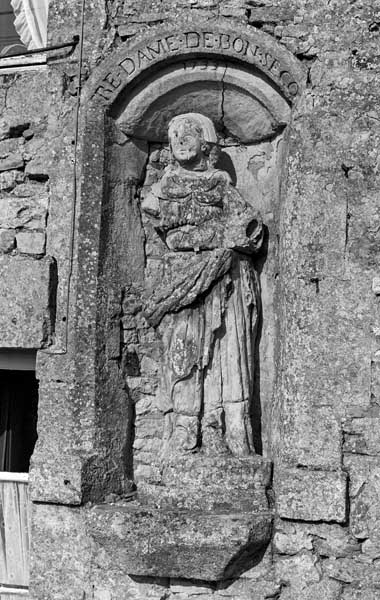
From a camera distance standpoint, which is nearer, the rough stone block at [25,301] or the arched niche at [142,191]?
the arched niche at [142,191]

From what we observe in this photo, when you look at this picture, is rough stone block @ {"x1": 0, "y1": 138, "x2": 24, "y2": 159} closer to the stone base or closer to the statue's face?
the statue's face

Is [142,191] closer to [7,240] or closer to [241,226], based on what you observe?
[241,226]

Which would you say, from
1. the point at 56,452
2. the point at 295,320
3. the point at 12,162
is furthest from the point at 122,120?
the point at 56,452

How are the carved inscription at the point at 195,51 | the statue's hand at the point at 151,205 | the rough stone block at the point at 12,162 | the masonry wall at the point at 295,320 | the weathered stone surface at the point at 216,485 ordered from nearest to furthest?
the masonry wall at the point at 295,320
the weathered stone surface at the point at 216,485
the carved inscription at the point at 195,51
the statue's hand at the point at 151,205
the rough stone block at the point at 12,162

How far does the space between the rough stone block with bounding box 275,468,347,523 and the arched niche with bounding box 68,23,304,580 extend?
0.17 meters

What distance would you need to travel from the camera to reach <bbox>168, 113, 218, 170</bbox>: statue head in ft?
17.5

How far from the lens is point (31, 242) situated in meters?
5.47

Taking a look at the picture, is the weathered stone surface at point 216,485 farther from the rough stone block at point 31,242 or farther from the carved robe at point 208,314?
the rough stone block at point 31,242

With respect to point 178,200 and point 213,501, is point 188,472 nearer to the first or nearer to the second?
point 213,501

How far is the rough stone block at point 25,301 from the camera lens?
534 centimetres

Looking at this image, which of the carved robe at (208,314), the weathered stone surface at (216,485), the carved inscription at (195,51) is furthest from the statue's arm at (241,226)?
the weathered stone surface at (216,485)

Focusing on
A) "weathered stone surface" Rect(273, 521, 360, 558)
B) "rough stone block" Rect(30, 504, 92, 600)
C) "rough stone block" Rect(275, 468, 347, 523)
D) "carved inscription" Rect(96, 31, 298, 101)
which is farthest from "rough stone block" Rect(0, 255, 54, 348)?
"weathered stone surface" Rect(273, 521, 360, 558)

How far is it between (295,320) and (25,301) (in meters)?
1.50

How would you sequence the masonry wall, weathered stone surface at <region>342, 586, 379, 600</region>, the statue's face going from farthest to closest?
the statue's face < the masonry wall < weathered stone surface at <region>342, 586, 379, 600</region>
